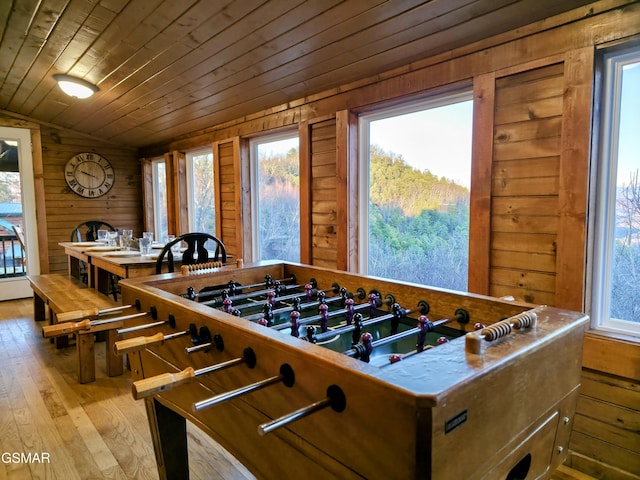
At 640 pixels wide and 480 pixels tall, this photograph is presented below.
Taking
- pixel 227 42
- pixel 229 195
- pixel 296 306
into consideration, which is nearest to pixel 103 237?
pixel 229 195

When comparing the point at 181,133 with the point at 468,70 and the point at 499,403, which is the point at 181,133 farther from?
the point at 499,403

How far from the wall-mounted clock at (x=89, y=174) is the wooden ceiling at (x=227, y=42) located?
170cm

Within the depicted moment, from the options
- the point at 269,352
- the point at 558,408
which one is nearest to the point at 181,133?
the point at 269,352

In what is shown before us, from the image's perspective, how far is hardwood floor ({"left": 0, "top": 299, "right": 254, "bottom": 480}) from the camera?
70.3 inches

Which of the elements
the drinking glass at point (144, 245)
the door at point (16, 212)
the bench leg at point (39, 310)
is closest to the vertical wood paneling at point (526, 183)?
the drinking glass at point (144, 245)

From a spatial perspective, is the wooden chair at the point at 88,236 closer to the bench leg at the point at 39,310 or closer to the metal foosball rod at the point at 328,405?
the bench leg at the point at 39,310

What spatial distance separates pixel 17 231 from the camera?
4930 millimetres

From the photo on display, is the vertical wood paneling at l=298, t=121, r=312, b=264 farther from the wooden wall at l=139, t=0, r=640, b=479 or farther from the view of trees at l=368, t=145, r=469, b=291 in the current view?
the wooden wall at l=139, t=0, r=640, b=479

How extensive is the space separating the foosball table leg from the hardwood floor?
0.29 m

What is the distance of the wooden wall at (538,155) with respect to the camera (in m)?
1.70

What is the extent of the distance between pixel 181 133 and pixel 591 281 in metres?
4.45

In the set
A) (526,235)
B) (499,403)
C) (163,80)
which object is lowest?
(499,403)

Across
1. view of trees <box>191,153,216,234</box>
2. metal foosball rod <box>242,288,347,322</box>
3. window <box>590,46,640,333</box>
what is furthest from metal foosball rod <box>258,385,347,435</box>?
view of trees <box>191,153,216,234</box>

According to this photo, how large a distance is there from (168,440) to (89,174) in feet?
16.9
